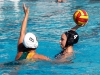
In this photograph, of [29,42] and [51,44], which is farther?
[51,44]

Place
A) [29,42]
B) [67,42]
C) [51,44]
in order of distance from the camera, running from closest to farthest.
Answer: [29,42]
[67,42]
[51,44]

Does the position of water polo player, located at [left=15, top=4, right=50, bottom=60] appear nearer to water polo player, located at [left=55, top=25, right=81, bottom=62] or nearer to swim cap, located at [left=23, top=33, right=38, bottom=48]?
swim cap, located at [left=23, top=33, right=38, bottom=48]

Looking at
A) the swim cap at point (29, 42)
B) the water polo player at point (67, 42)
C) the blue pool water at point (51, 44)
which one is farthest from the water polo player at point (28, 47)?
the water polo player at point (67, 42)

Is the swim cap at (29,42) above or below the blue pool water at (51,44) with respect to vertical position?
above

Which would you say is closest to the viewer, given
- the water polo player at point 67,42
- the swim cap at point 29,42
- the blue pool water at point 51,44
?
the swim cap at point 29,42

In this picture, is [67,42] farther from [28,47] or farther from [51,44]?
[51,44]

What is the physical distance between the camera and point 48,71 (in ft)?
21.6

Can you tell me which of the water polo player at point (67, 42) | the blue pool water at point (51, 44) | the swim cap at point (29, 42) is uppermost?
the swim cap at point (29, 42)

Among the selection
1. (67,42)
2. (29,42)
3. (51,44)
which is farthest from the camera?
(51,44)

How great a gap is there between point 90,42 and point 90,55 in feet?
5.29

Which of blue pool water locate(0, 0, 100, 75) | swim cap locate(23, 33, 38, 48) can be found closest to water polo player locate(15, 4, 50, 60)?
swim cap locate(23, 33, 38, 48)

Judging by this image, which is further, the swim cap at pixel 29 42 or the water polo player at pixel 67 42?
the water polo player at pixel 67 42

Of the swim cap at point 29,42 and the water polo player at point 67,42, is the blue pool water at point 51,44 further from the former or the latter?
the swim cap at point 29,42

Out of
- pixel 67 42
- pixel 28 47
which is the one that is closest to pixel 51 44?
pixel 67 42
